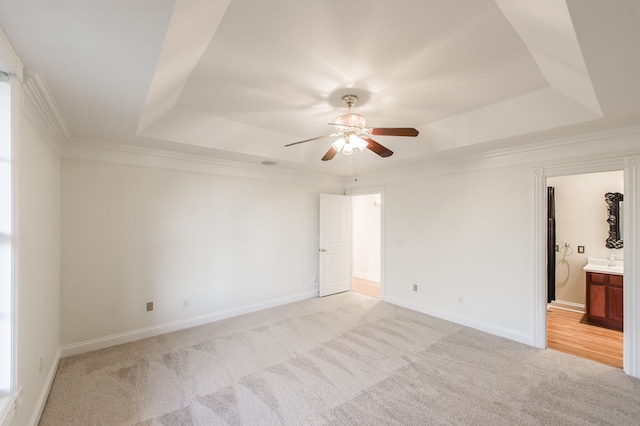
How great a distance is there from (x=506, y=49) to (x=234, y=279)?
424cm

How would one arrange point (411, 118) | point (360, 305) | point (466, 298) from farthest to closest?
point (360, 305), point (466, 298), point (411, 118)

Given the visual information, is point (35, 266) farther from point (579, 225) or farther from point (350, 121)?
point (579, 225)

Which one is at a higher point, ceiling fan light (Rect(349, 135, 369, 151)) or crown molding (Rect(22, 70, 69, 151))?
crown molding (Rect(22, 70, 69, 151))

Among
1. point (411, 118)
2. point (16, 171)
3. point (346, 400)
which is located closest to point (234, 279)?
point (346, 400)

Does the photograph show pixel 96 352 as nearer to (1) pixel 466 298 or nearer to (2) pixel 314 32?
(2) pixel 314 32

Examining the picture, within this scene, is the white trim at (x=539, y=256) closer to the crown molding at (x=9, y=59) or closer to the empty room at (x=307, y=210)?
the empty room at (x=307, y=210)

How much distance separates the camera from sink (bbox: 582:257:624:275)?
13.0 ft

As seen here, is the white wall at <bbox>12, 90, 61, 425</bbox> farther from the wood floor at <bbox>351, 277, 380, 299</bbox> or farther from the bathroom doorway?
the bathroom doorway

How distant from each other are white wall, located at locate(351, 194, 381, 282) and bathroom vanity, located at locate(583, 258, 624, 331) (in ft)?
12.4

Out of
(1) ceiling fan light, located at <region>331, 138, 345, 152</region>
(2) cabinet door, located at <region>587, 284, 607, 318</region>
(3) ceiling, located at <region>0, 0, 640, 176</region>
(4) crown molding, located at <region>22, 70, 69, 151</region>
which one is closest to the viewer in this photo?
(3) ceiling, located at <region>0, 0, 640, 176</region>

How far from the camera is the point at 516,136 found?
3100 millimetres

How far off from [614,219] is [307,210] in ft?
16.0

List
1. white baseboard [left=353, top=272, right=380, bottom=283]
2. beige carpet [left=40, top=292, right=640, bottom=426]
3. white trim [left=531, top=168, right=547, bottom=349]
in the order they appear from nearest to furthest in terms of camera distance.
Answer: beige carpet [left=40, top=292, right=640, bottom=426] → white trim [left=531, top=168, right=547, bottom=349] → white baseboard [left=353, top=272, right=380, bottom=283]

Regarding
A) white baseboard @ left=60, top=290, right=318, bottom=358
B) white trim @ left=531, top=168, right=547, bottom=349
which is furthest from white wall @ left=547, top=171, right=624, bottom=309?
white baseboard @ left=60, top=290, right=318, bottom=358
